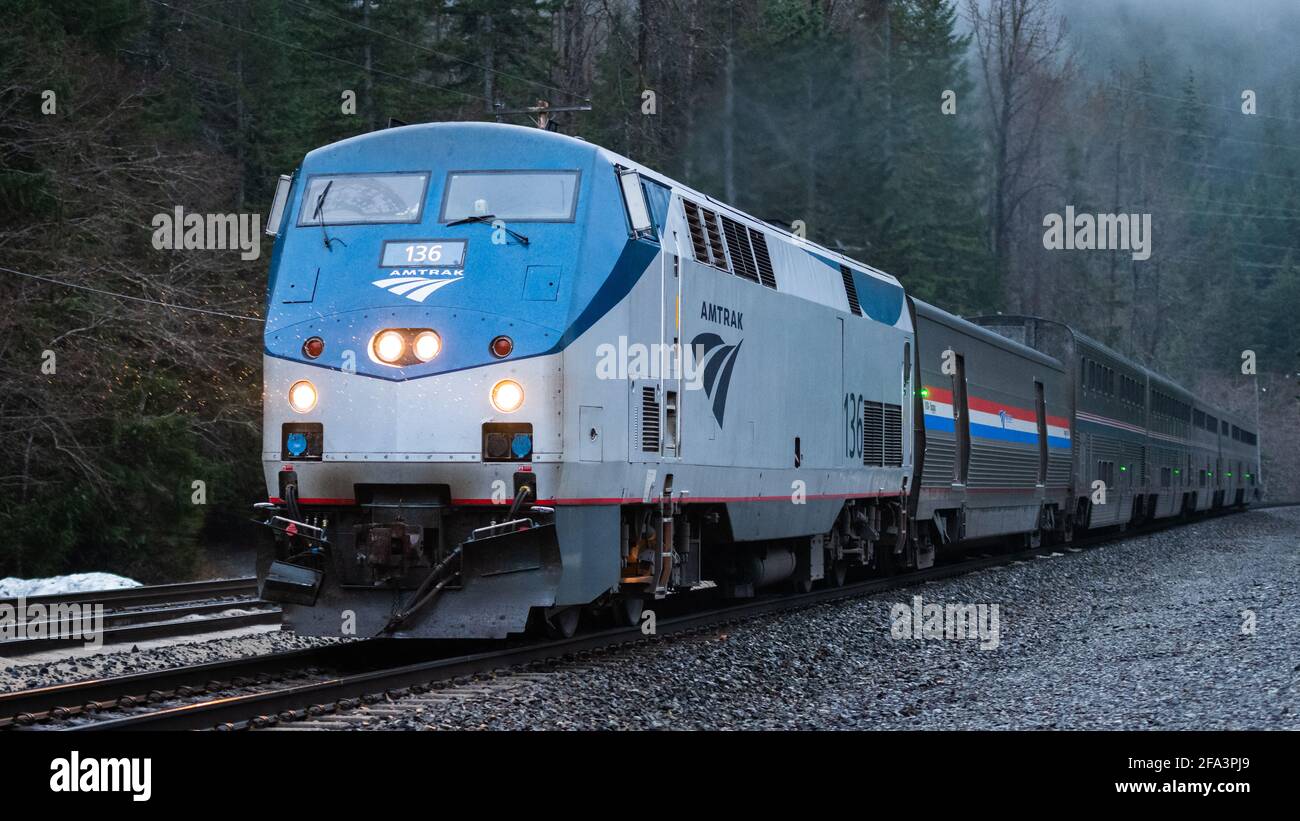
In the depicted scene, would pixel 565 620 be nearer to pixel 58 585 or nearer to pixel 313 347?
pixel 313 347

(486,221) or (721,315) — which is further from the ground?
(486,221)

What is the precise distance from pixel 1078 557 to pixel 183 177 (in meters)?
17.0

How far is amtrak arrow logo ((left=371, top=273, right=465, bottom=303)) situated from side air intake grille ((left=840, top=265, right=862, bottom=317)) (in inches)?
274

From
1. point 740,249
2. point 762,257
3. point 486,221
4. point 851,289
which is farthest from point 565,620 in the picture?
point 851,289

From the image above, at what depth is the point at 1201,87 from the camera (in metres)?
124

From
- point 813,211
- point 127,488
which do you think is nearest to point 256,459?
point 127,488

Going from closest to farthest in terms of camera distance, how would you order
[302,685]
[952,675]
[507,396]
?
1. [302,685]
2. [507,396]
3. [952,675]

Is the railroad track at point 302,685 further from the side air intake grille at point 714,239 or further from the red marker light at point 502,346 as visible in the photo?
the side air intake grille at point 714,239

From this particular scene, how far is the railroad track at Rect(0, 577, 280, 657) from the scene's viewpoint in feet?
42.4

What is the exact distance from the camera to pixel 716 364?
12.7 m

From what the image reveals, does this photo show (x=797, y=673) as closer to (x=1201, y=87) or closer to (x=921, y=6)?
(x=921, y=6)

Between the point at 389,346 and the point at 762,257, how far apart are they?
15.4 ft

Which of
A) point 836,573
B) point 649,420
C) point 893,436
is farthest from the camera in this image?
point 893,436

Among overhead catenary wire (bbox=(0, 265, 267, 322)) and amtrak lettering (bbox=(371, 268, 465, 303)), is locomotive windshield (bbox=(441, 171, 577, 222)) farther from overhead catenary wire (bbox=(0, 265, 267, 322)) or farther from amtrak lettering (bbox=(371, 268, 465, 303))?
overhead catenary wire (bbox=(0, 265, 267, 322))
